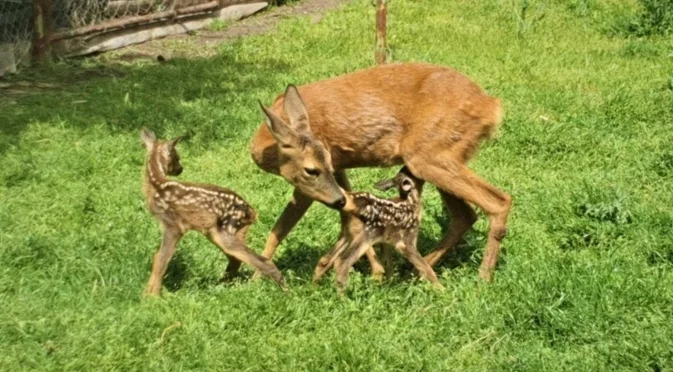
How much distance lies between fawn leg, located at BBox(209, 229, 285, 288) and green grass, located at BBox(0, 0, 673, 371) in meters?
0.16

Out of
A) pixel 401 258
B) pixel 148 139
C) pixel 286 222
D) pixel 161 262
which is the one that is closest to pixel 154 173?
pixel 148 139

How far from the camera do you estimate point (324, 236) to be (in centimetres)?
799

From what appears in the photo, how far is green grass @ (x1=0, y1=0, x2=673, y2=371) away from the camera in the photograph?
19.2ft

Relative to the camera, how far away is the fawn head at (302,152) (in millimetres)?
6809

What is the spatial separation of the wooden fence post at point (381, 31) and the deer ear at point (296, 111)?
549 cm

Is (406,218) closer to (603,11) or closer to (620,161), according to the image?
(620,161)

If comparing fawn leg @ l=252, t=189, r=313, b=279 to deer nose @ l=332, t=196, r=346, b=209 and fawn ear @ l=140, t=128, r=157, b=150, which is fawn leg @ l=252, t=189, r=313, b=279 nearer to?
deer nose @ l=332, t=196, r=346, b=209

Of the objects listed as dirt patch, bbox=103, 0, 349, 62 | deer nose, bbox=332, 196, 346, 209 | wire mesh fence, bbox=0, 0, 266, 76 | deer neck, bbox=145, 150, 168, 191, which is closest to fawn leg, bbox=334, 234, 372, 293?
deer nose, bbox=332, 196, 346, 209

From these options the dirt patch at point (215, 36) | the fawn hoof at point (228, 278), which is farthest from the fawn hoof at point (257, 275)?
the dirt patch at point (215, 36)

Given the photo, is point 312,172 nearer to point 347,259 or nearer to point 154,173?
point 347,259

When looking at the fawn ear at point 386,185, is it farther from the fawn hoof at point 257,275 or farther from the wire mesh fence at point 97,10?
the wire mesh fence at point 97,10

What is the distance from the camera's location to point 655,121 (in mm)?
10562

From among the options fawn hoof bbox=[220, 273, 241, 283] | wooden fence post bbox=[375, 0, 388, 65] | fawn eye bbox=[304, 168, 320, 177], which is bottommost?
wooden fence post bbox=[375, 0, 388, 65]

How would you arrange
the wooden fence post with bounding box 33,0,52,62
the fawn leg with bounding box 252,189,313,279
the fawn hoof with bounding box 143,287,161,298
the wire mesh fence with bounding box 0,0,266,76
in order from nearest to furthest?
1. the fawn hoof with bounding box 143,287,161,298
2. the fawn leg with bounding box 252,189,313,279
3. the wire mesh fence with bounding box 0,0,266,76
4. the wooden fence post with bounding box 33,0,52,62
